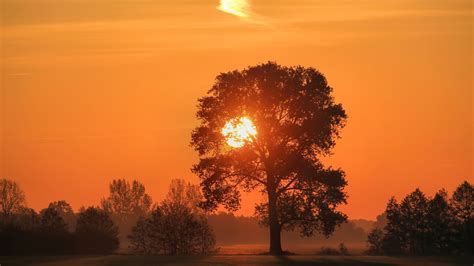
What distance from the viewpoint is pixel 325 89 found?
268 feet

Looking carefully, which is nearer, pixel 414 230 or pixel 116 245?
pixel 116 245

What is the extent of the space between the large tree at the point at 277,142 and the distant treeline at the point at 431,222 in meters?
25.8

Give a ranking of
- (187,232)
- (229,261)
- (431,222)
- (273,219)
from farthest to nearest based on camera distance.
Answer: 1. (431,222)
2. (187,232)
3. (273,219)
4. (229,261)

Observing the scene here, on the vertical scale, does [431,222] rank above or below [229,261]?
above

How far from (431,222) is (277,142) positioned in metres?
37.0

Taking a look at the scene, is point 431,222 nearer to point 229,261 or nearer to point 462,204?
point 462,204

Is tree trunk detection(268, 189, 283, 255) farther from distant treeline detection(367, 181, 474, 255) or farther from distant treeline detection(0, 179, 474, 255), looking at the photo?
distant treeline detection(367, 181, 474, 255)

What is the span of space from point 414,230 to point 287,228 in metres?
32.8

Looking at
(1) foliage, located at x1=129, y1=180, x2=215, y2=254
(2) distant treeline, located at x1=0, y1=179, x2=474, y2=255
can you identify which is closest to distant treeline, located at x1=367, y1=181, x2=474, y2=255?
(2) distant treeline, located at x1=0, y1=179, x2=474, y2=255

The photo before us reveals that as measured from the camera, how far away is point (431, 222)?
362 feet

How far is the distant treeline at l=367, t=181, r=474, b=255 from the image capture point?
106250 millimetres

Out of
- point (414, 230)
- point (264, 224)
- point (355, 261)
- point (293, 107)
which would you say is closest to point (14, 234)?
point (264, 224)

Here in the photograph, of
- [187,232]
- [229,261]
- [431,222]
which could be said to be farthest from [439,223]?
[229,261]

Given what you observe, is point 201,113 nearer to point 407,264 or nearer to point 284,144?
point 284,144
